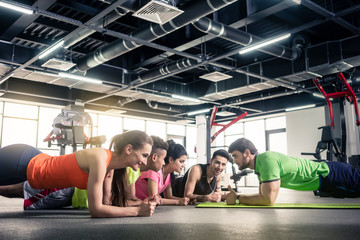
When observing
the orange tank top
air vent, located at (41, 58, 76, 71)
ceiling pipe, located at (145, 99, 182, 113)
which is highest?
air vent, located at (41, 58, 76, 71)

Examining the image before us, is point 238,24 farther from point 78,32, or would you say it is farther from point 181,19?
point 78,32

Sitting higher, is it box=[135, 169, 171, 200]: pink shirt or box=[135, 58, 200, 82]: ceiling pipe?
box=[135, 58, 200, 82]: ceiling pipe

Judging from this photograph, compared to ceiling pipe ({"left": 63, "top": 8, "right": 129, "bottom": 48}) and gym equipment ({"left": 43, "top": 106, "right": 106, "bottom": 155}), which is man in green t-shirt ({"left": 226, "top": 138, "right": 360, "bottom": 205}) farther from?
gym equipment ({"left": 43, "top": 106, "right": 106, "bottom": 155})

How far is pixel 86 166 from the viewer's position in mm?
2203

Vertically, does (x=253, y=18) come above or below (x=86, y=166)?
above

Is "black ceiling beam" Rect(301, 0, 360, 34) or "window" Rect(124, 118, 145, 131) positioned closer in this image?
"black ceiling beam" Rect(301, 0, 360, 34)

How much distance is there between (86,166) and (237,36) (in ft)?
14.8

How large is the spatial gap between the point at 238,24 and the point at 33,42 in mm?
4475

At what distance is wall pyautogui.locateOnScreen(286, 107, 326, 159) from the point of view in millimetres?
10906

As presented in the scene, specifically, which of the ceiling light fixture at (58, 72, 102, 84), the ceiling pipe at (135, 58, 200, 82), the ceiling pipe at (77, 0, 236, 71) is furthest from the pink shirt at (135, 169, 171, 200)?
the ceiling light fixture at (58, 72, 102, 84)

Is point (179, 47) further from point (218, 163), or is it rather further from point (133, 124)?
point (133, 124)

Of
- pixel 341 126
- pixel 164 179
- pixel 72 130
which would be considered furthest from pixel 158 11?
pixel 341 126

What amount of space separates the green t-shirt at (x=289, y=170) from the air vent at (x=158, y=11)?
257 centimetres

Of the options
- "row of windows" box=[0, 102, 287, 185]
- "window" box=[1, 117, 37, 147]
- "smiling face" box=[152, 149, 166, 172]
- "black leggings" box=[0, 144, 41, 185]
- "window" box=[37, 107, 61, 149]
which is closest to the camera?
"black leggings" box=[0, 144, 41, 185]
